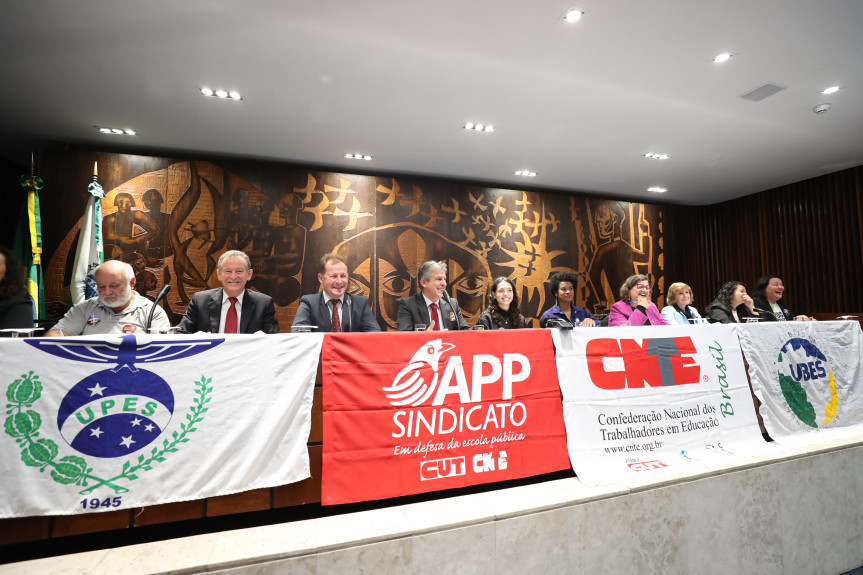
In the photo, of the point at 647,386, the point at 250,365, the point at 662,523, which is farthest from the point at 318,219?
the point at 662,523

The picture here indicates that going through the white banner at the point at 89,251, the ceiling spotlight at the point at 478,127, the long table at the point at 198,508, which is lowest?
the long table at the point at 198,508

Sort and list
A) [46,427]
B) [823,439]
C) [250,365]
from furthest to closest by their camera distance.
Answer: [823,439]
[250,365]
[46,427]

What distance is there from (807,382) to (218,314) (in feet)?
13.4

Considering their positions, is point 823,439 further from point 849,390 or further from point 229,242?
point 229,242

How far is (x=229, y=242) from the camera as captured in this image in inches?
190

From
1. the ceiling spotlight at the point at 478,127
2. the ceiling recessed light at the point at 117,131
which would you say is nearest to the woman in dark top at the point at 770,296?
the ceiling spotlight at the point at 478,127

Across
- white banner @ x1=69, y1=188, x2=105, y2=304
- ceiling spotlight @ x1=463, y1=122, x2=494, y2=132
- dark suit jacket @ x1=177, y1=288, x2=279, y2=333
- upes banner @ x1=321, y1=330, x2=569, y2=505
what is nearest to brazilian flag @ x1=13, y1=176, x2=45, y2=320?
white banner @ x1=69, y1=188, x2=105, y2=304

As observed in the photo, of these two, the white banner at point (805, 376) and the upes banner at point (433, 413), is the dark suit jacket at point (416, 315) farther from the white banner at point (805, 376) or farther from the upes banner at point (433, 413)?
the white banner at point (805, 376)

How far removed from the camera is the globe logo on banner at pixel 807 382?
A: 8.46ft

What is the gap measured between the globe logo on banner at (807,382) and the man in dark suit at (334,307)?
281 cm

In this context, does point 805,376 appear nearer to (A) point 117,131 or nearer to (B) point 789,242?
(B) point 789,242

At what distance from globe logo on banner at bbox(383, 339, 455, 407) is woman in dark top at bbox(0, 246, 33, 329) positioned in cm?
230

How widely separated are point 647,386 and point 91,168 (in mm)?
5924

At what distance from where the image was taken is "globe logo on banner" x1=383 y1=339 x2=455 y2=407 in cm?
177
